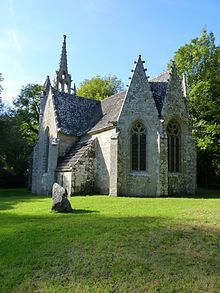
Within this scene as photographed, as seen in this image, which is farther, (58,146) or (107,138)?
(58,146)

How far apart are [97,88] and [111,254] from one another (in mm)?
46765

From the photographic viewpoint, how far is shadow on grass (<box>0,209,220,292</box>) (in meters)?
7.09

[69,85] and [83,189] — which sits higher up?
[69,85]

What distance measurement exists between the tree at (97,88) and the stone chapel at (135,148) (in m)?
24.6

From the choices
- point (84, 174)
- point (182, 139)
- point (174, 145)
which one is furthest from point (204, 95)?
point (84, 174)

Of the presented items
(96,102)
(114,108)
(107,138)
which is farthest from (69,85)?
(107,138)

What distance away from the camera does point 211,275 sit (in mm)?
7348

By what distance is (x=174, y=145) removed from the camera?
2564 centimetres

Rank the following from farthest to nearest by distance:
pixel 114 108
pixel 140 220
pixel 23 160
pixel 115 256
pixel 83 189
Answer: pixel 23 160 < pixel 114 108 < pixel 83 189 < pixel 140 220 < pixel 115 256

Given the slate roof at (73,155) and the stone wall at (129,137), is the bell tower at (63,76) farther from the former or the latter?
the stone wall at (129,137)

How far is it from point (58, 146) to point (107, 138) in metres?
5.15

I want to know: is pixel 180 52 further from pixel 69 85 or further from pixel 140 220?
pixel 140 220

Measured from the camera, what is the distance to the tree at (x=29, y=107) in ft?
161

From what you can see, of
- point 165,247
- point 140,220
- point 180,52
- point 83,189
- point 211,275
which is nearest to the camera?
point 211,275
